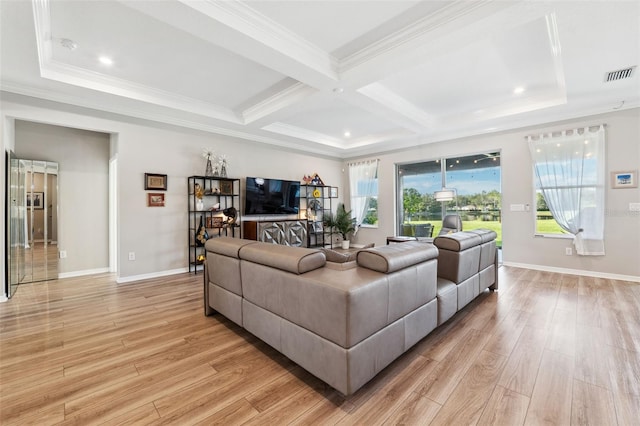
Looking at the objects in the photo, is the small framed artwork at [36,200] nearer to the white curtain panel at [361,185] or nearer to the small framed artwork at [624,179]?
the white curtain panel at [361,185]

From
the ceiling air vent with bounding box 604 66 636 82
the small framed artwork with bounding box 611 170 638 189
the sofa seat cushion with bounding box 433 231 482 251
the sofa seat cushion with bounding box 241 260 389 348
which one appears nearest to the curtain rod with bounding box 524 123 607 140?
the small framed artwork with bounding box 611 170 638 189

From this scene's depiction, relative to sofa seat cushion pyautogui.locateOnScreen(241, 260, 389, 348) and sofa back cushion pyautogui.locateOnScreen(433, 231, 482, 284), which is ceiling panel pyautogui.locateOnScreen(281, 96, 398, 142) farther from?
sofa seat cushion pyautogui.locateOnScreen(241, 260, 389, 348)

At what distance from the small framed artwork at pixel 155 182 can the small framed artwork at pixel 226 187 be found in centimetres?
97

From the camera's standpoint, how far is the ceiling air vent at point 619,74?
3.23 metres

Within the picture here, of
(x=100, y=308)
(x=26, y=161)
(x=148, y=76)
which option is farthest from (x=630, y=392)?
(x=26, y=161)

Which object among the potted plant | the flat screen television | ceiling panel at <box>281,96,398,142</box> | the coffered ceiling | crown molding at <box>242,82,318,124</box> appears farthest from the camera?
the potted plant

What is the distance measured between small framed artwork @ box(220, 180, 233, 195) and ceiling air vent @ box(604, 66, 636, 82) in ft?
19.0

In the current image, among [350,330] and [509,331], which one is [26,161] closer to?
[350,330]

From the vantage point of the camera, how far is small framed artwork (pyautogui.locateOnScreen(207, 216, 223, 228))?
16.5ft

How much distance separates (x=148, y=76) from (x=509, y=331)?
505 centimetres

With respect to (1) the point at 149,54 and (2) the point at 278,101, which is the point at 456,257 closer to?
(2) the point at 278,101

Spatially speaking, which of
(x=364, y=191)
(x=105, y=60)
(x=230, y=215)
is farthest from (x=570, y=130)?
(x=105, y=60)

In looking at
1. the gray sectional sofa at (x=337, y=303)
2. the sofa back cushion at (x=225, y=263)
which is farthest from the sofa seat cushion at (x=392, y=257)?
the sofa back cushion at (x=225, y=263)

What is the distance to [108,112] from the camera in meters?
4.12
